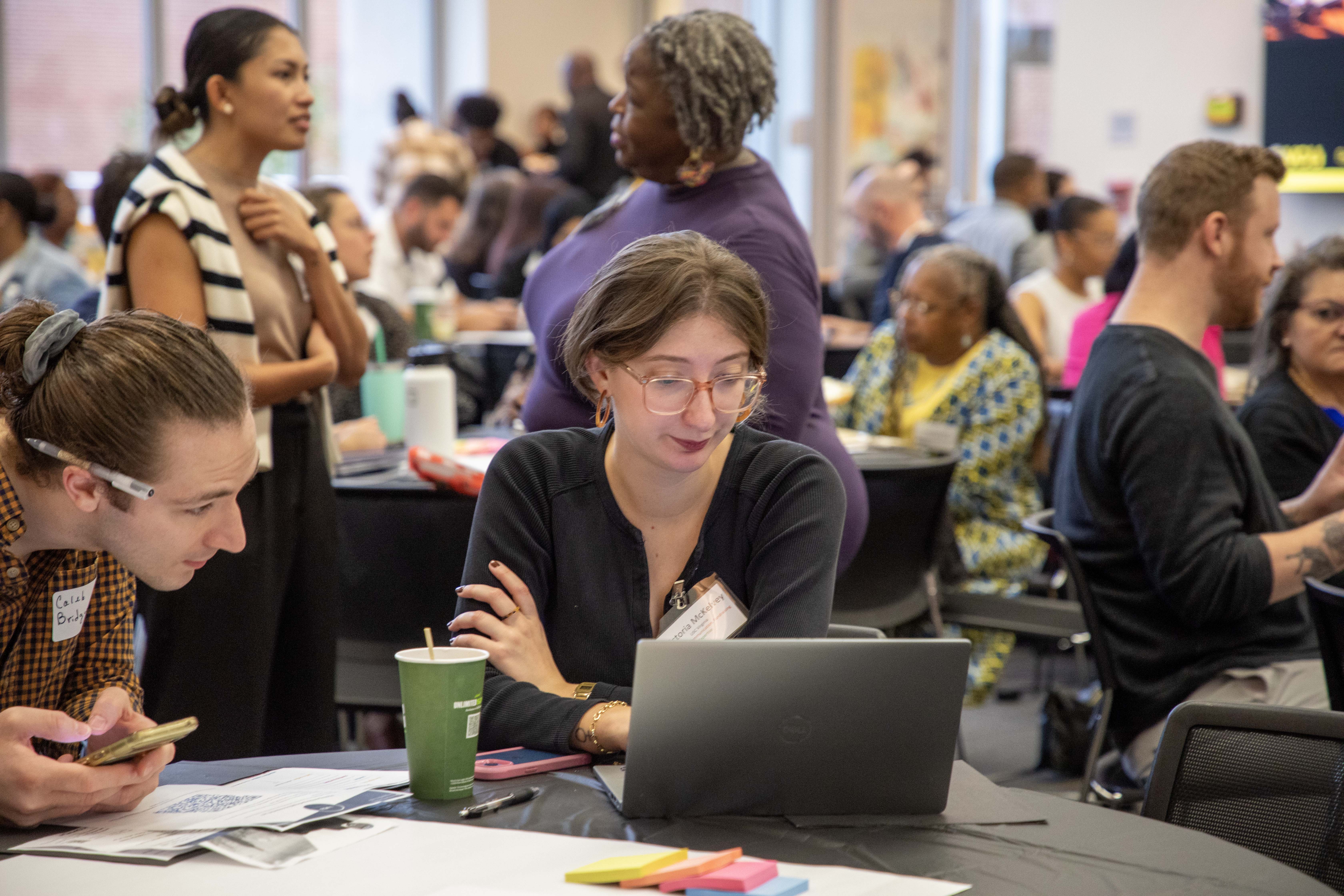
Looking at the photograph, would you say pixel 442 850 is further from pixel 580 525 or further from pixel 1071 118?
pixel 1071 118

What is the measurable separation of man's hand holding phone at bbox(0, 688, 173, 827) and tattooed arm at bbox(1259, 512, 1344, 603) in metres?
1.72

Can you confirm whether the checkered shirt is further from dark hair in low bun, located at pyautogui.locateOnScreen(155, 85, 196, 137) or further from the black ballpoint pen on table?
dark hair in low bun, located at pyautogui.locateOnScreen(155, 85, 196, 137)

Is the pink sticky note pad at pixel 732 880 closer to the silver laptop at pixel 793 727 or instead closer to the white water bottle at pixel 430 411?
the silver laptop at pixel 793 727

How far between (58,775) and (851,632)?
36.5 inches

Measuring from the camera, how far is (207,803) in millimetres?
1224

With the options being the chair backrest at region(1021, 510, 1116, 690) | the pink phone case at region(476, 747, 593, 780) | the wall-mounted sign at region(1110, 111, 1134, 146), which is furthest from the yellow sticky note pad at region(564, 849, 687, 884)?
the wall-mounted sign at region(1110, 111, 1134, 146)

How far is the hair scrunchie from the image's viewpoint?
4.04ft

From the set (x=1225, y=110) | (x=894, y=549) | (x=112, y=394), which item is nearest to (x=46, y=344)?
(x=112, y=394)

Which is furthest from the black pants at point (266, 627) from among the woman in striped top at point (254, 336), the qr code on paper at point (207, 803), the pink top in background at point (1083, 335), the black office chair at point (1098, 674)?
the pink top in background at point (1083, 335)

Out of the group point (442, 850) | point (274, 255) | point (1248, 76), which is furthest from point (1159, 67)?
point (442, 850)

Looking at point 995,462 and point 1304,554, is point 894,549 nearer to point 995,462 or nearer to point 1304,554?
point 995,462

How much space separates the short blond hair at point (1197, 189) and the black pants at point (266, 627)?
1.58 m

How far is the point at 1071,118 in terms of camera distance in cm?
804

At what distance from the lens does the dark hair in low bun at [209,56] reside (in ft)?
7.56
